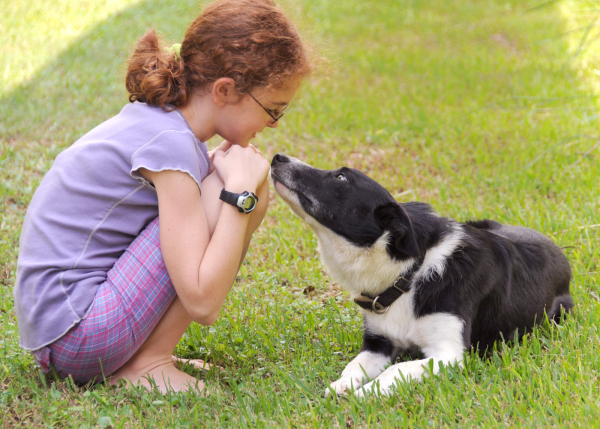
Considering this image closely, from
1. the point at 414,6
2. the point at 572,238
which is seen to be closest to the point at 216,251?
the point at 572,238

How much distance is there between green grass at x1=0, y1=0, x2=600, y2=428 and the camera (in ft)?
7.45

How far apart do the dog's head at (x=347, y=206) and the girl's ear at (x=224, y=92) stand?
45 centimetres

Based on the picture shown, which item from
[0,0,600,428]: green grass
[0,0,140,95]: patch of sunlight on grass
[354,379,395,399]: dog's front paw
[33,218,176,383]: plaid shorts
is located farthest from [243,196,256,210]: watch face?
[0,0,140,95]: patch of sunlight on grass

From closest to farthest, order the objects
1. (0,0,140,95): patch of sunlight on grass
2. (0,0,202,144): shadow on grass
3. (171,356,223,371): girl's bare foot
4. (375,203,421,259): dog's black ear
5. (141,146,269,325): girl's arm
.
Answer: (141,146,269,325): girl's arm
(375,203,421,259): dog's black ear
(171,356,223,371): girl's bare foot
(0,0,202,144): shadow on grass
(0,0,140,95): patch of sunlight on grass

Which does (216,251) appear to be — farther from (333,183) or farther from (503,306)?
(503,306)

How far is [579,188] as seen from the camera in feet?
15.2

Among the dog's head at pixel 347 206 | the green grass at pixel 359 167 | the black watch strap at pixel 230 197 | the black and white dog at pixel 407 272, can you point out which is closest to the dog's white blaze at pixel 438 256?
the black and white dog at pixel 407 272

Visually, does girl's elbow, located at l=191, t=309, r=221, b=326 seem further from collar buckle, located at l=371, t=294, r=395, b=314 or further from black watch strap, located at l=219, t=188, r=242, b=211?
collar buckle, located at l=371, t=294, r=395, b=314

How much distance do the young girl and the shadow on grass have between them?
7.49 ft

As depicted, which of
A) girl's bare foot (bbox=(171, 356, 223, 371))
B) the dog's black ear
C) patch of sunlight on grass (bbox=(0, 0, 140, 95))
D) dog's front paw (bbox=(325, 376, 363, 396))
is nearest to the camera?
dog's front paw (bbox=(325, 376, 363, 396))

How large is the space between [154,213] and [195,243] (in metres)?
0.30

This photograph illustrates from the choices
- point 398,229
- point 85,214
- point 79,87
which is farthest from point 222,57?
point 79,87

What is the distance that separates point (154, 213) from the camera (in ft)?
8.00

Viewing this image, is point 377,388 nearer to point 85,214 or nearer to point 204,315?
point 204,315
